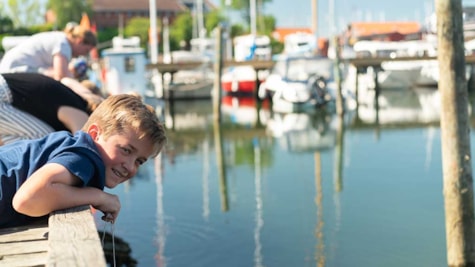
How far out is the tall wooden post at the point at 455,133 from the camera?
256 inches

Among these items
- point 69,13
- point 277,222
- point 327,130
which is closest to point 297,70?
point 327,130

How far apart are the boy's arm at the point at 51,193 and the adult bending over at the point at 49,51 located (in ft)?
14.1

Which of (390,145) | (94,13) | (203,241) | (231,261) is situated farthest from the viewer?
(94,13)

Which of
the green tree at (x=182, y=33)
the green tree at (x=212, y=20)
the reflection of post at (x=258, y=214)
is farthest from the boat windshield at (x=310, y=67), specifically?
the green tree at (x=212, y=20)

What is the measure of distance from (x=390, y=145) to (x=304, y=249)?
377 inches

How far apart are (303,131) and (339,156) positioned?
561 cm

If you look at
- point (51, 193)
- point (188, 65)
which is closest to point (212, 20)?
point (188, 65)

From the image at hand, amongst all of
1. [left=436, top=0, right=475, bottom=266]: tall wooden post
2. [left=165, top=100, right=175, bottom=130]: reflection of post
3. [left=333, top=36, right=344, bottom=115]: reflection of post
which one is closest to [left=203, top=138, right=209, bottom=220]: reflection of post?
[left=436, top=0, right=475, bottom=266]: tall wooden post

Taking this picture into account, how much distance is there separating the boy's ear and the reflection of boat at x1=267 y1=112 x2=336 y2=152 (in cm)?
1346

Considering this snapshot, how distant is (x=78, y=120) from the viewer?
5.44 meters

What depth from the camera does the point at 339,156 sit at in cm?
1551

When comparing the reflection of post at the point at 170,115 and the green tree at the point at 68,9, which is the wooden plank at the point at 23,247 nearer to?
the reflection of post at the point at 170,115

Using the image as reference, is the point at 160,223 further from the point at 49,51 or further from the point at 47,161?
the point at 47,161

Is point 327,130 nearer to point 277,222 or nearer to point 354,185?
point 354,185
